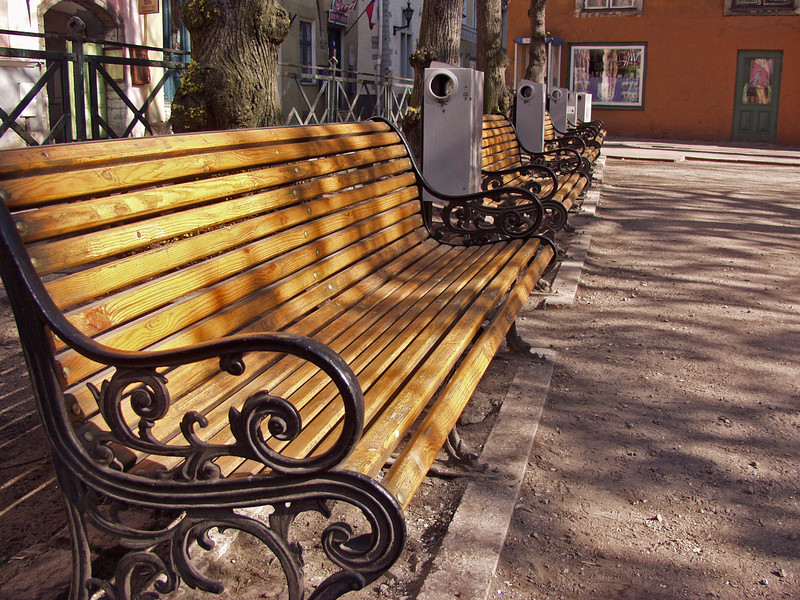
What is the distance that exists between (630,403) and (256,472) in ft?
7.51

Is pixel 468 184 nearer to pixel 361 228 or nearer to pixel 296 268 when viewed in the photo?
pixel 361 228

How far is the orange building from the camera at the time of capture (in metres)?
25.1

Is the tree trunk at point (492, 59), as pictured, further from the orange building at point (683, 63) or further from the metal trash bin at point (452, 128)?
the orange building at point (683, 63)

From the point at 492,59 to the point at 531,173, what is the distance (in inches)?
130

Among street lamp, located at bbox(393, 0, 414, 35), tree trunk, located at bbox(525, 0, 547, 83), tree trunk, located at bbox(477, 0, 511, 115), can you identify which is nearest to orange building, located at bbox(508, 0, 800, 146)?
street lamp, located at bbox(393, 0, 414, 35)

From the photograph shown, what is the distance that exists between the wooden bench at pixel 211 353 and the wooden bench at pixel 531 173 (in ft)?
9.77

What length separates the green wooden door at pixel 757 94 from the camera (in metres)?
25.3

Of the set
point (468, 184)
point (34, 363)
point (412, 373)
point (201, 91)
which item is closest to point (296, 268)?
point (412, 373)

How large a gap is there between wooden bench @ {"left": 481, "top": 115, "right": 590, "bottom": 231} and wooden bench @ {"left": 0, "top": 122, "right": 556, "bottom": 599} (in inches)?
117

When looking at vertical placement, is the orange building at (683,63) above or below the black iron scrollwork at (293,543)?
above

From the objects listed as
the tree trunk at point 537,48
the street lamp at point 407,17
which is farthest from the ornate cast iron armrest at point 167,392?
the street lamp at point 407,17

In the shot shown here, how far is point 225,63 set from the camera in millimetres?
4801

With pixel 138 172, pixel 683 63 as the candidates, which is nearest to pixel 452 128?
pixel 138 172

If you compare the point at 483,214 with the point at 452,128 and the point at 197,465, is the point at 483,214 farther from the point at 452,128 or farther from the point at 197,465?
the point at 197,465
